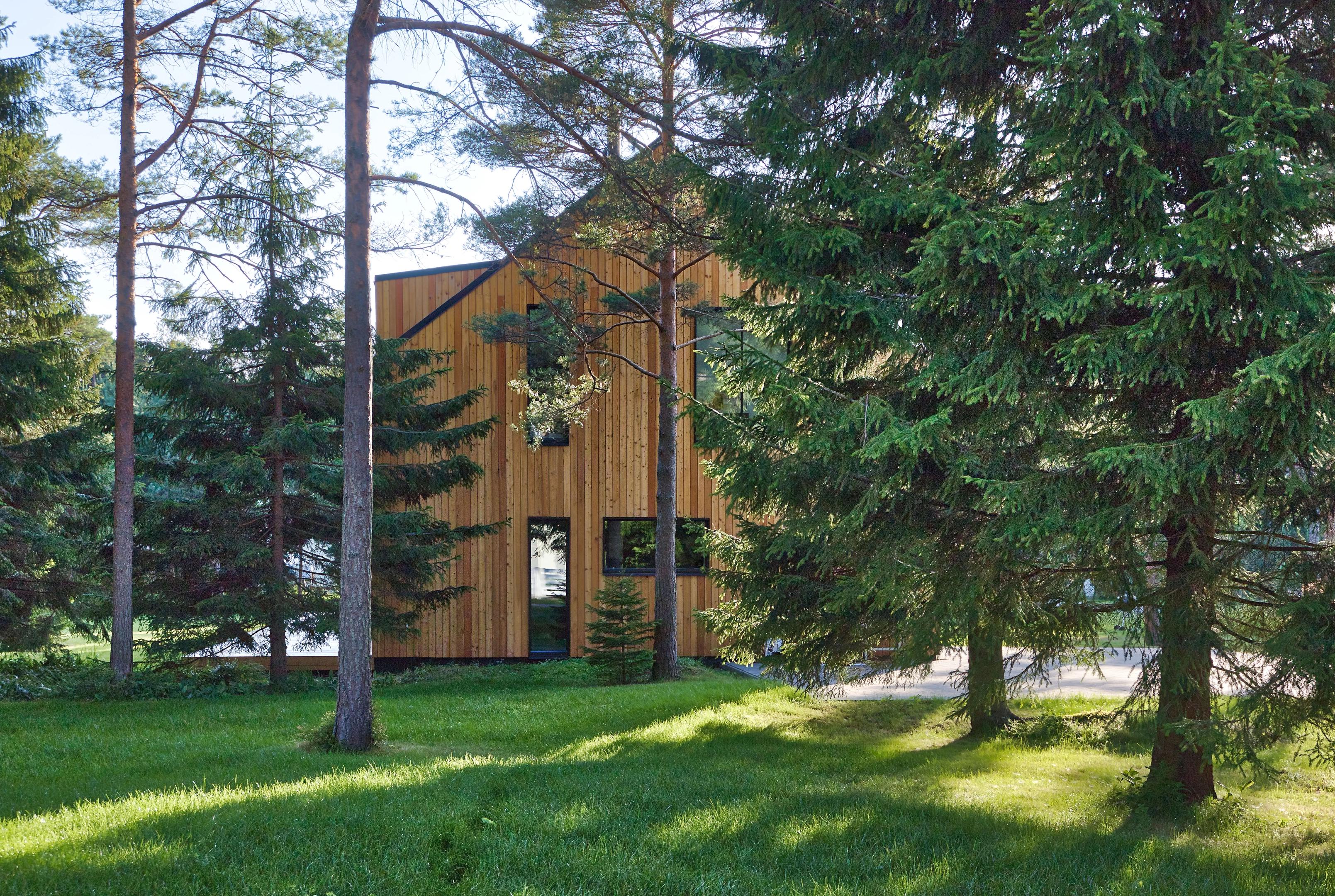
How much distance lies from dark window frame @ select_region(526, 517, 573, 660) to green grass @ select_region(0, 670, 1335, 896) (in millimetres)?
6637

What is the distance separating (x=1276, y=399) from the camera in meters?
4.48

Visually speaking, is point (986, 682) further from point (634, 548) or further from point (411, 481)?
point (634, 548)

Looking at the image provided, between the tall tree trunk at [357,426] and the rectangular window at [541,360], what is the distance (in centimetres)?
475

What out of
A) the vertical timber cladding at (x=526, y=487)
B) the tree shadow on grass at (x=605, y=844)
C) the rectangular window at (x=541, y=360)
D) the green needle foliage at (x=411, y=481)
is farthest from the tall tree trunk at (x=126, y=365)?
the tree shadow on grass at (x=605, y=844)

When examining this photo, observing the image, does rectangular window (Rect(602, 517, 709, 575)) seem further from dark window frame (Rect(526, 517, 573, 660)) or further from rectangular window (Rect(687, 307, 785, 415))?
rectangular window (Rect(687, 307, 785, 415))

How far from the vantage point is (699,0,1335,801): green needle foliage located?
15.4 feet

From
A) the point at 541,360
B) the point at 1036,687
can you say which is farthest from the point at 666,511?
the point at 1036,687

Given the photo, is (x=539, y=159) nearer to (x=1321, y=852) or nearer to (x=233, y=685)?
(x=233, y=685)

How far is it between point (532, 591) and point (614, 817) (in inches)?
439

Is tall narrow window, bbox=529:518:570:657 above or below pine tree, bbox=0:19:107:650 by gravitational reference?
below

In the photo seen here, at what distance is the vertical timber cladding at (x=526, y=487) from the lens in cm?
1628

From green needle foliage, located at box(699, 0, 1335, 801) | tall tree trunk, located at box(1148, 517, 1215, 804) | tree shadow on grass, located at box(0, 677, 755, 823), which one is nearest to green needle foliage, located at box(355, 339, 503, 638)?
tree shadow on grass, located at box(0, 677, 755, 823)

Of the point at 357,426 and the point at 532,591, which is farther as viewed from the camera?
the point at 532,591

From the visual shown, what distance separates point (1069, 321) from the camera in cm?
529
